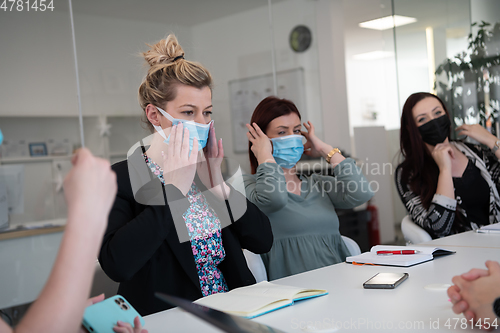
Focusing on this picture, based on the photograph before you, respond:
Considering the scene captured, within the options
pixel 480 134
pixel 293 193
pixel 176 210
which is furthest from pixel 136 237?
pixel 480 134

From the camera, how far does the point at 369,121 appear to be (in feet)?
31.0

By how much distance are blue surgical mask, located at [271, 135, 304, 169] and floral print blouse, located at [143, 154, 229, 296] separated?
0.66 meters

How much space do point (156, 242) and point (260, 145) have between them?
950 mm

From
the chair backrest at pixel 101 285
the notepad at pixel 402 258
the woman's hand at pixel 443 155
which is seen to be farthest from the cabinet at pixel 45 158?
the woman's hand at pixel 443 155

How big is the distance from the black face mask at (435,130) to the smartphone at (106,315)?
226cm

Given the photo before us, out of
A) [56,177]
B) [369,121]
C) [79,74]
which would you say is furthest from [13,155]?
[369,121]

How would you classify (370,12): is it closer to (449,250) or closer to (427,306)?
(449,250)

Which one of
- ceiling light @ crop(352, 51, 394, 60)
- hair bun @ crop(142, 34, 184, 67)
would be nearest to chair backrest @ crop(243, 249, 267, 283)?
hair bun @ crop(142, 34, 184, 67)

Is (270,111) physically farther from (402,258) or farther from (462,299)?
(462,299)

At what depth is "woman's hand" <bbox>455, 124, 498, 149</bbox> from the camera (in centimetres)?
284

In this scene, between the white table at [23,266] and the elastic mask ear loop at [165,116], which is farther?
the white table at [23,266]

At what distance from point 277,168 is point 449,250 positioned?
81 centimetres

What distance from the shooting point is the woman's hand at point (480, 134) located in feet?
9.30

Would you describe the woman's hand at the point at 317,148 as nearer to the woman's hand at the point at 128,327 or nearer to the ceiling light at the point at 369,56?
the woman's hand at the point at 128,327
